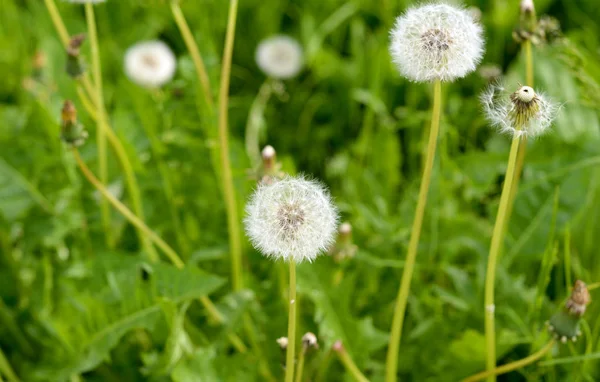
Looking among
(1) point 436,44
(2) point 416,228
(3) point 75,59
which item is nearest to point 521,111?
(1) point 436,44

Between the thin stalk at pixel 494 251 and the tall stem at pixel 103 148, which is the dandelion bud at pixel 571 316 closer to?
the thin stalk at pixel 494 251

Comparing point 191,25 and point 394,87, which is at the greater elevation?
point 191,25

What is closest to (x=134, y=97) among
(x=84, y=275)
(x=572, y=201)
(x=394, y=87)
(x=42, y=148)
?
(x=42, y=148)

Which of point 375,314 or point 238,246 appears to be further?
point 375,314

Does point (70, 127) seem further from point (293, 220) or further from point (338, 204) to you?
point (338, 204)

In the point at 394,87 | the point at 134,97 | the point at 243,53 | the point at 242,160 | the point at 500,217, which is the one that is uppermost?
the point at 243,53

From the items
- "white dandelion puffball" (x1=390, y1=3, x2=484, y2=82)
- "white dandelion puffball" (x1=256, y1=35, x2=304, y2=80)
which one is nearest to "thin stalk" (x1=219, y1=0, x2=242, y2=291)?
"white dandelion puffball" (x1=390, y1=3, x2=484, y2=82)

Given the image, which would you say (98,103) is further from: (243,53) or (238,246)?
(243,53)

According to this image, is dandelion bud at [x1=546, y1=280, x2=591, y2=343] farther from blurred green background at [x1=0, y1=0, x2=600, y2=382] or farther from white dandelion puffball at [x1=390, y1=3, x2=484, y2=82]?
white dandelion puffball at [x1=390, y1=3, x2=484, y2=82]
